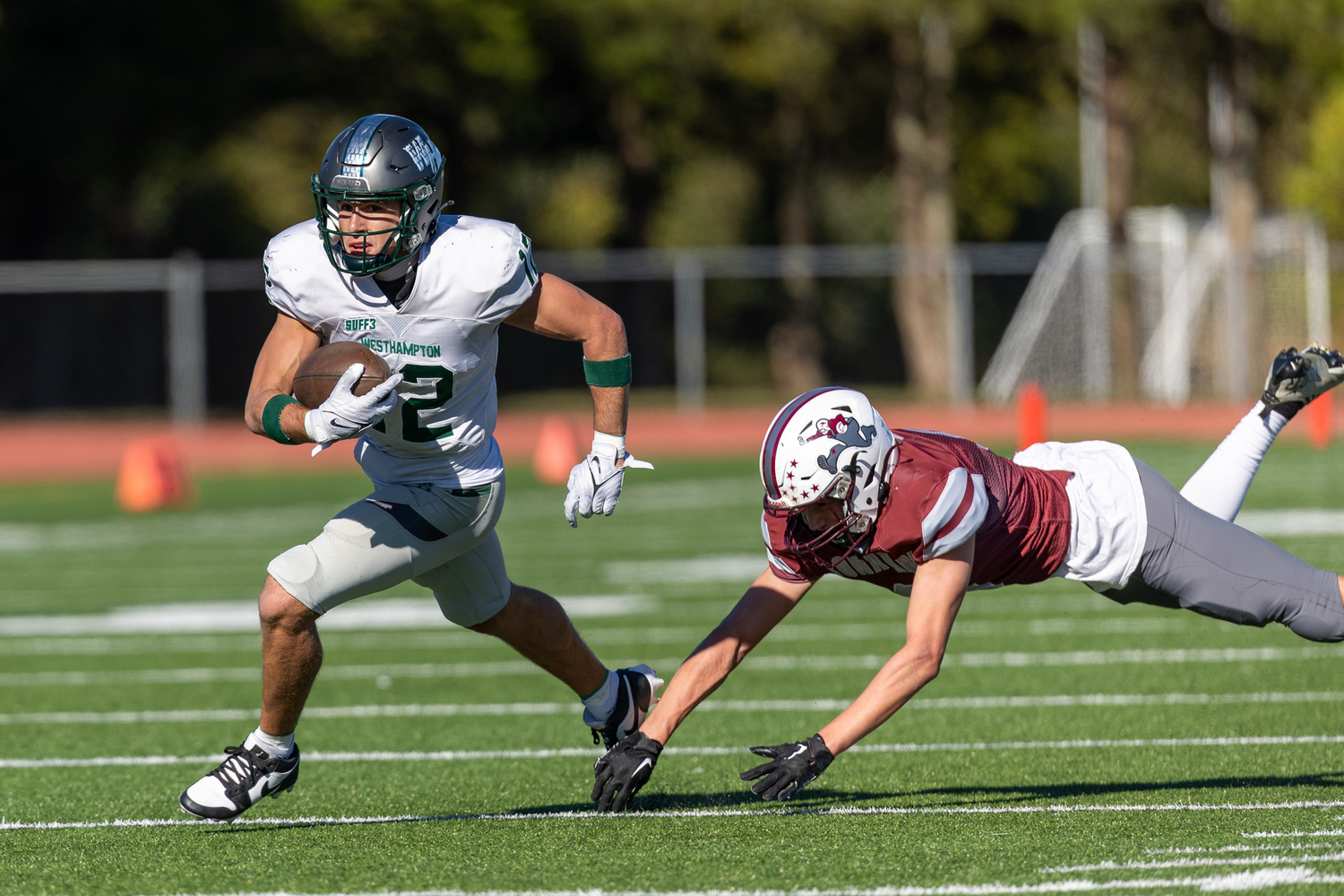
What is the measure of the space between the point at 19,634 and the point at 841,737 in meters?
6.18

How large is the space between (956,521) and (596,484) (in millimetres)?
1002

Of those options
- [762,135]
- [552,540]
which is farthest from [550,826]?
[762,135]

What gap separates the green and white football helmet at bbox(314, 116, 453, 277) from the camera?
4566 millimetres

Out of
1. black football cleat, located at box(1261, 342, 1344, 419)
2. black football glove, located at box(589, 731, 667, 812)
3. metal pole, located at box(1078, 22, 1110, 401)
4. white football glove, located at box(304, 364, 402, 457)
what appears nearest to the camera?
white football glove, located at box(304, 364, 402, 457)

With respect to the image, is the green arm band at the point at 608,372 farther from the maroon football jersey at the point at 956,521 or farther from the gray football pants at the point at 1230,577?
the gray football pants at the point at 1230,577

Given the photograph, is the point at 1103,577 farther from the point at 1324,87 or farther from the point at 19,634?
the point at 1324,87

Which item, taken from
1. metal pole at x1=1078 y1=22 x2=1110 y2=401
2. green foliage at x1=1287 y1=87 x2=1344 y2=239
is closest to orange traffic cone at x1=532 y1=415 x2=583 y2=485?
metal pole at x1=1078 y1=22 x2=1110 y2=401

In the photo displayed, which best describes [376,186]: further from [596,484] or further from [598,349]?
[596,484]

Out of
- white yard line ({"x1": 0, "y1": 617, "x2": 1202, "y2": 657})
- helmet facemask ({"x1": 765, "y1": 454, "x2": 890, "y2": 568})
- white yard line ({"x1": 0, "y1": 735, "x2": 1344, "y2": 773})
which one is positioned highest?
helmet facemask ({"x1": 765, "y1": 454, "x2": 890, "y2": 568})

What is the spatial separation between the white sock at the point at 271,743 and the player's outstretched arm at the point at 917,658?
1.42 m

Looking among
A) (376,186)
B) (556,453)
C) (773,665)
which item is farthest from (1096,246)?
(376,186)

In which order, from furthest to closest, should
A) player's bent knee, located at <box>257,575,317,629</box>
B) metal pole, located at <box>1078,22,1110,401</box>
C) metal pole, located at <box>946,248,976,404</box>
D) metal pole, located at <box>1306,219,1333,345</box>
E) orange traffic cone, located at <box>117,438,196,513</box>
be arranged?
metal pole, located at <box>1306,219,1333,345</box> → metal pole, located at <box>1078,22,1110,401</box> → metal pole, located at <box>946,248,976,404</box> → orange traffic cone, located at <box>117,438,196,513</box> → player's bent knee, located at <box>257,575,317,629</box>

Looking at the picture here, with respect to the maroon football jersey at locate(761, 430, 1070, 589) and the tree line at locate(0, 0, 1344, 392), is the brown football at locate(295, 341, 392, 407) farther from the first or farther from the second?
the tree line at locate(0, 0, 1344, 392)

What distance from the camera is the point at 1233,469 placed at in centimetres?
514
